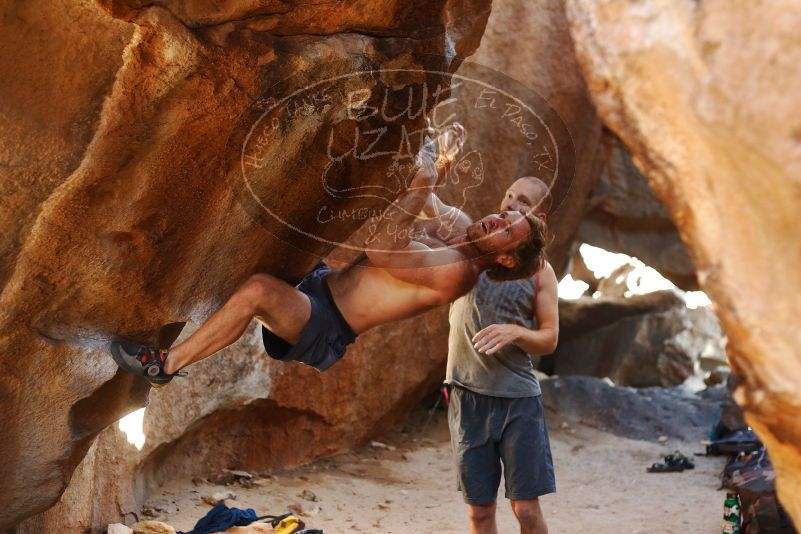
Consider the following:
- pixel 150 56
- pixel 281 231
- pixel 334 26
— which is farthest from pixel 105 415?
pixel 334 26

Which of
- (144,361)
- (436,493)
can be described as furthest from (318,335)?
(436,493)

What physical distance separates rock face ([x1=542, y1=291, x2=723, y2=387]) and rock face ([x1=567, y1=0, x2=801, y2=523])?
9.31m

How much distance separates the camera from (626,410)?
8.78 m

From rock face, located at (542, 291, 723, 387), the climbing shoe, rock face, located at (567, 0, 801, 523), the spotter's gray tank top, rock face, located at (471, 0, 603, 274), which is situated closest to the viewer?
rock face, located at (567, 0, 801, 523)

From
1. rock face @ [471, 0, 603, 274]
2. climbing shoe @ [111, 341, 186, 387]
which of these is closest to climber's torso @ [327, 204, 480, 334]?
climbing shoe @ [111, 341, 186, 387]

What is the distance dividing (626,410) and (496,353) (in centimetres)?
511

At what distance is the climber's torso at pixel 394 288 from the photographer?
387cm

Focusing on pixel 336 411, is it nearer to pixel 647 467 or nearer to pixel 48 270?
pixel 647 467

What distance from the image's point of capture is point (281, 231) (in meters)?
4.02

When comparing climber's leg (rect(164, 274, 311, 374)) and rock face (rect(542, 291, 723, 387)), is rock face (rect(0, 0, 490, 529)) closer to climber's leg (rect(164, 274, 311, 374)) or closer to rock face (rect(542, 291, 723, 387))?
climber's leg (rect(164, 274, 311, 374))

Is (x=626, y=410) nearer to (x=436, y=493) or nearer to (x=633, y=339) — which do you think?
(x=633, y=339)

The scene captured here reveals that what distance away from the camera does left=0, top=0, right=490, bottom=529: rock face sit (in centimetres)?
334

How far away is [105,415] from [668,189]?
2.83m

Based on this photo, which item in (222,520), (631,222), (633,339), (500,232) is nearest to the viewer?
(500,232)
